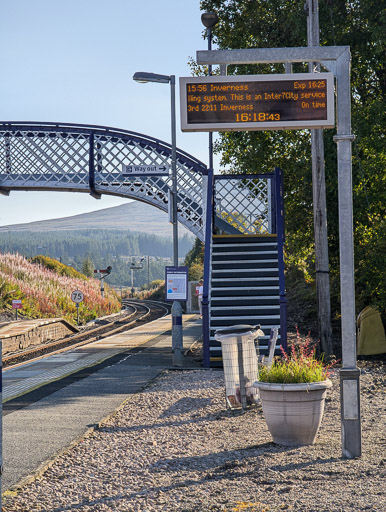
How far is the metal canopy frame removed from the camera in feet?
24.5

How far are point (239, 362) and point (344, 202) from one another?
3.20 meters

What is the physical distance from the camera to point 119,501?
598cm

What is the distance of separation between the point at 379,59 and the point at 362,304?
292 inches

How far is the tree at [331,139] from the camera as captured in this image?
19453 millimetres

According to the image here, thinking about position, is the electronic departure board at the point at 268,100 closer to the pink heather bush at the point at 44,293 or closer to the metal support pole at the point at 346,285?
the metal support pole at the point at 346,285

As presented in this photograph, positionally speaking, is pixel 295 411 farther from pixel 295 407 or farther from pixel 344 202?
pixel 344 202

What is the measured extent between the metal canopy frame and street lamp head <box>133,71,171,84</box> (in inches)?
343

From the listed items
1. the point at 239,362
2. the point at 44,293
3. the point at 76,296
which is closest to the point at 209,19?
the point at 239,362

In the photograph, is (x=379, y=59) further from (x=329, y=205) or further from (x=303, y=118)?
(x=303, y=118)

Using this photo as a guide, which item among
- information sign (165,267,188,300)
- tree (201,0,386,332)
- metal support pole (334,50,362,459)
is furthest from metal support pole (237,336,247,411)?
tree (201,0,386,332)

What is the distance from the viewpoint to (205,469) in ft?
22.9

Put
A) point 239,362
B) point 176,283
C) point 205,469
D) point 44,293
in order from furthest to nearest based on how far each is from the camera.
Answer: point 44,293
point 176,283
point 239,362
point 205,469

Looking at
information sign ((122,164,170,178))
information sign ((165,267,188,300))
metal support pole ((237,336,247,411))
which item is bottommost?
metal support pole ((237,336,247,411))

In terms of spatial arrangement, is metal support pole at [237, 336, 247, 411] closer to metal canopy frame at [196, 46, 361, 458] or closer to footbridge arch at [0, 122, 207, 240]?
metal canopy frame at [196, 46, 361, 458]
